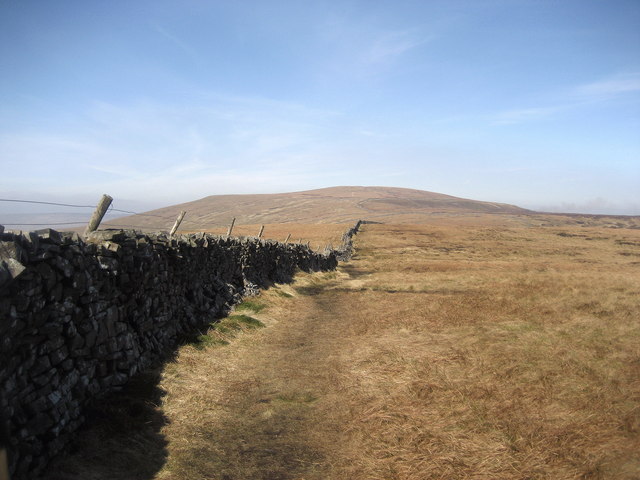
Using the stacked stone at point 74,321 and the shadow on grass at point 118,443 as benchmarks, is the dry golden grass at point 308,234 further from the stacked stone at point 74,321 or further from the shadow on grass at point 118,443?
the shadow on grass at point 118,443

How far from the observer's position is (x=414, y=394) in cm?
770

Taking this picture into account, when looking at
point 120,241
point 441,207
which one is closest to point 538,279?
point 120,241

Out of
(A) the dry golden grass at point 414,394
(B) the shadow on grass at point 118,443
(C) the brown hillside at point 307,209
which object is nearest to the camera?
(B) the shadow on grass at point 118,443

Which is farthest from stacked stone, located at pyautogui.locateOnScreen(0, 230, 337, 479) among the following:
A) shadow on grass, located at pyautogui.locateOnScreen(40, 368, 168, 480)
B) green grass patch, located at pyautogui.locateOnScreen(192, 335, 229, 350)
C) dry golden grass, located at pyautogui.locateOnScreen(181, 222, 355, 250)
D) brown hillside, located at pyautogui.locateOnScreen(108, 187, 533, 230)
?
brown hillside, located at pyautogui.locateOnScreen(108, 187, 533, 230)

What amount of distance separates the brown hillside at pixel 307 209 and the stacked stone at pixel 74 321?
115 meters

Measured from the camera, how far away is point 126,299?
A: 8.13m

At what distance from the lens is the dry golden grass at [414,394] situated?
18.2ft

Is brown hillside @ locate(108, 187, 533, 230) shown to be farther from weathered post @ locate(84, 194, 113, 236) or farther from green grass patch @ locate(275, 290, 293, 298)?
weathered post @ locate(84, 194, 113, 236)

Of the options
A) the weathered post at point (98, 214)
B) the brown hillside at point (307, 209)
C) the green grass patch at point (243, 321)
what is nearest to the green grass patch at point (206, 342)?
the green grass patch at point (243, 321)

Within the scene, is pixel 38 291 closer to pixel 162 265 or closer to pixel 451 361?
pixel 162 265

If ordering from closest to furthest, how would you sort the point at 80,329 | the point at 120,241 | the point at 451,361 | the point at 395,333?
the point at 80,329 < the point at 120,241 < the point at 451,361 < the point at 395,333

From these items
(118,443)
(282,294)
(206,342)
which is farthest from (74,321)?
(282,294)

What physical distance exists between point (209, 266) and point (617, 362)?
10863mm

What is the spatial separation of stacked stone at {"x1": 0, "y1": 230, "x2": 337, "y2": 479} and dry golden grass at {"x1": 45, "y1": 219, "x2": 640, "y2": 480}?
2.24ft
